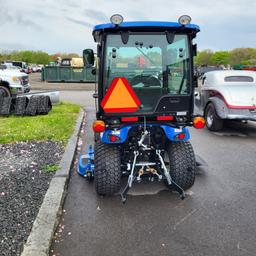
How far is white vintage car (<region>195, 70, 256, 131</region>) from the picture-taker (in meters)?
7.66

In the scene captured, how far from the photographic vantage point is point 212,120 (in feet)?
27.5

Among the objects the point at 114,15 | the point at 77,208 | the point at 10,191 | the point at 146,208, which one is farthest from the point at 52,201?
the point at 114,15

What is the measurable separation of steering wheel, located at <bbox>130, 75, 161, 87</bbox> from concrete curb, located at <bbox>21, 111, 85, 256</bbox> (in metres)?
1.75

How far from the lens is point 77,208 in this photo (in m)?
3.80

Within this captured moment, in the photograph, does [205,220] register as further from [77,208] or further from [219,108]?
[219,108]

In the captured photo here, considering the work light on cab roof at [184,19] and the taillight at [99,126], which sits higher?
the work light on cab roof at [184,19]

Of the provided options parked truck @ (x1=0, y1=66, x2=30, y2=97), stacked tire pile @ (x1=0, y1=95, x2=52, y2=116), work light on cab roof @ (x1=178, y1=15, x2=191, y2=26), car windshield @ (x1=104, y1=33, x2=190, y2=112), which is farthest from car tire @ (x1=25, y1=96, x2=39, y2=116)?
work light on cab roof @ (x1=178, y1=15, x2=191, y2=26)

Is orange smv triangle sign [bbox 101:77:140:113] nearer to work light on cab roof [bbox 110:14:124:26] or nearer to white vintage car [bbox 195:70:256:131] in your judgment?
work light on cab roof [bbox 110:14:124:26]

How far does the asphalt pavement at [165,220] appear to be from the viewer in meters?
2.99

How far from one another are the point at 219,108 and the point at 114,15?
5.12 meters

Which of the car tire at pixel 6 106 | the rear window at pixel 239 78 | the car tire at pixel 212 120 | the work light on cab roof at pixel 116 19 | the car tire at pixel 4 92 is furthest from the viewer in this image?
the car tire at pixel 4 92

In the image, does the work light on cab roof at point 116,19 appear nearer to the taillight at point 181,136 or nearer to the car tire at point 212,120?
the taillight at point 181,136

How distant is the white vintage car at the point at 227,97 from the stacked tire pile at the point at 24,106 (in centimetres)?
503

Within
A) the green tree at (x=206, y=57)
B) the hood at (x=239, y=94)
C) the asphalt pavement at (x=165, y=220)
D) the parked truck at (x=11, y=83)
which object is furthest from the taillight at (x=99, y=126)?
the green tree at (x=206, y=57)
